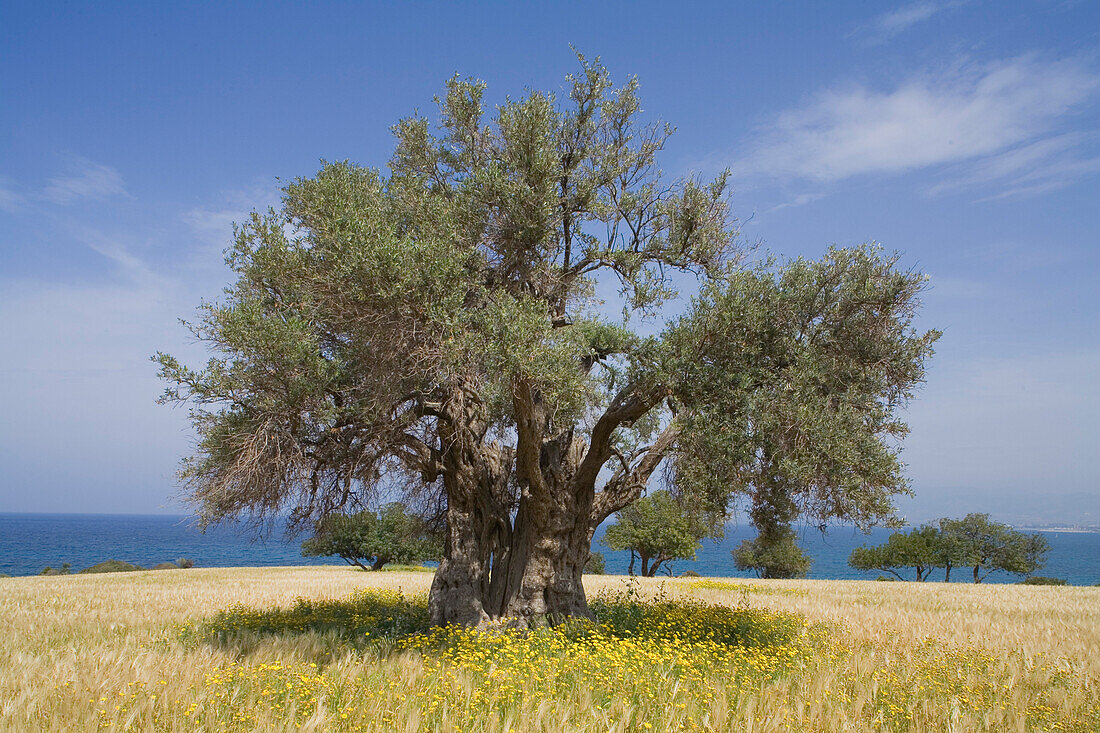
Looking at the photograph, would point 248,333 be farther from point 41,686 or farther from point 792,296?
point 792,296

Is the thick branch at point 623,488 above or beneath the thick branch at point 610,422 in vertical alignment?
beneath

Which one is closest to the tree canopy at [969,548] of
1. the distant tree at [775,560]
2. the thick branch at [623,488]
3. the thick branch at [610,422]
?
the distant tree at [775,560]

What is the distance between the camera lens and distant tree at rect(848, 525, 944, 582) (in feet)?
191

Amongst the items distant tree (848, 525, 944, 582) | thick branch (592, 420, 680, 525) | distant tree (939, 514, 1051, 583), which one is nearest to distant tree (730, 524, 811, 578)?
distant tree (848, 525, 944, 582)

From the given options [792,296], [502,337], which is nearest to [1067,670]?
[792,296]

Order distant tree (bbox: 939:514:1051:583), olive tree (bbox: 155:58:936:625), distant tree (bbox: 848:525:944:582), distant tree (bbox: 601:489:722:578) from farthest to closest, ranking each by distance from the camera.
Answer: distant tree (bbox: 848:525:944:582) < distant tree (bbox: 939:514:1051:583) < distant tree (bbox: 601:489:722:578) < olive tree (bbox: 155:58:936:625)

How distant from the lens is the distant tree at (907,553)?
58344 millimetres

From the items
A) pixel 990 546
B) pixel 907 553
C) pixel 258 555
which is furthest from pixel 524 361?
pixel 258 555

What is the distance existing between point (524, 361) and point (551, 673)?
191 inches

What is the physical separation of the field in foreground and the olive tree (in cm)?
267

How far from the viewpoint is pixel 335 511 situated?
1430cm

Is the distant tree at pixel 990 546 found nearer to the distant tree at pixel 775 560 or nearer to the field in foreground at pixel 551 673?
the distant tree at pixel 775 560

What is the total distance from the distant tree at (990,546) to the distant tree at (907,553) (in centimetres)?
136

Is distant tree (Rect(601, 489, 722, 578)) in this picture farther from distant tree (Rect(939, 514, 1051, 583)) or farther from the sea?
distant tree (Rect(939, 514, 1051, 583))
